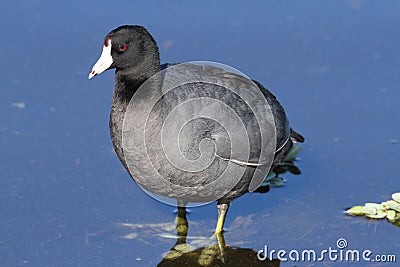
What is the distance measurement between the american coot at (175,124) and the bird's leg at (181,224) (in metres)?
0.43

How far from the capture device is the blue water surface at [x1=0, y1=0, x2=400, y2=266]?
519 cm

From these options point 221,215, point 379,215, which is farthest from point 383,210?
point 221,215

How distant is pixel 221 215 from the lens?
5223mm

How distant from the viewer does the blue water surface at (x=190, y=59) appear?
204 inches

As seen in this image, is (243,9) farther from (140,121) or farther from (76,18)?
(140,121)

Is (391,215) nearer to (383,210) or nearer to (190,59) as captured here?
(383,210)

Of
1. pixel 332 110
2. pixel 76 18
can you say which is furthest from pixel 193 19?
pixel 332 110

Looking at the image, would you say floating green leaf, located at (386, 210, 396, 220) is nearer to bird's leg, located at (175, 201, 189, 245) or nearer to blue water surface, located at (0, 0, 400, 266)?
blue water surface, located at (0, 0, 400, 266)

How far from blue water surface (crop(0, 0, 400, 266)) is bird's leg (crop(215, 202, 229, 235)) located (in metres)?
0.09

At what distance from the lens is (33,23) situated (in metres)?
7.23

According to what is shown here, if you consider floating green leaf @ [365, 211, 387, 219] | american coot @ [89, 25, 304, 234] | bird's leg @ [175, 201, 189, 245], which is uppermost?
american coot @ [89, 25, 304, 234]
